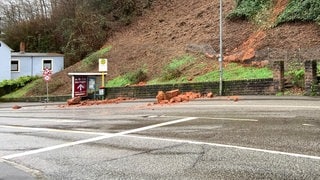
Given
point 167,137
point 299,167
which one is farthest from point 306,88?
point 299,167

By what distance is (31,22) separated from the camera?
61.0 metres

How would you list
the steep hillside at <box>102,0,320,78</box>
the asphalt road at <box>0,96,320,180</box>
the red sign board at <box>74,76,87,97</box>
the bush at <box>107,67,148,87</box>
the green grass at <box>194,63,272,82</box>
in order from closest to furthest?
the asphalt road at <box>0,96,320,180</box> → the green grass at <box>194,63,272,82</box> → the steep hillside at <box>102,0,320,78</box> → the bush at <box>107,67,148,87</box> → the red sign board at <box>74,76,87,97</box>

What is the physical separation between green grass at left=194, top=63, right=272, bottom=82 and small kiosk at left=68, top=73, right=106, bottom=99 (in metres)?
9.06

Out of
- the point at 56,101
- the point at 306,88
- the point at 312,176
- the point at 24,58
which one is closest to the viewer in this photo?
the point at 312,176

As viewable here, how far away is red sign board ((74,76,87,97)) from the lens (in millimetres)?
36000

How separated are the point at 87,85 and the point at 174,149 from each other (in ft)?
90.2

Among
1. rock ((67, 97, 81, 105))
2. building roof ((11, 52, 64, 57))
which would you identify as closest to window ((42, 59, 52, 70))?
building roof ((11, 52, 64, 57))

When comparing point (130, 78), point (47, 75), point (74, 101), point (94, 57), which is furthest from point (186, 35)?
point (47, 75)

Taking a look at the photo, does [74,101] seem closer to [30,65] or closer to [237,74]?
[237,74]

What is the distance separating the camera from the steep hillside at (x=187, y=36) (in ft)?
103

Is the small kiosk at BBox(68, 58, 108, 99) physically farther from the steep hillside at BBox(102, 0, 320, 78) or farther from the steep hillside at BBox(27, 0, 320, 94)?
the steep hillside at BBox(102, 0, 320, 78)

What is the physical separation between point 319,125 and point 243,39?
22.6 m

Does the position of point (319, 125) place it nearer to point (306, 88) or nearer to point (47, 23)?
point (306, 88)

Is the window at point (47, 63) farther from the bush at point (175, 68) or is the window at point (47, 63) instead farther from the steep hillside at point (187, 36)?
the bush at point (175, 68)
